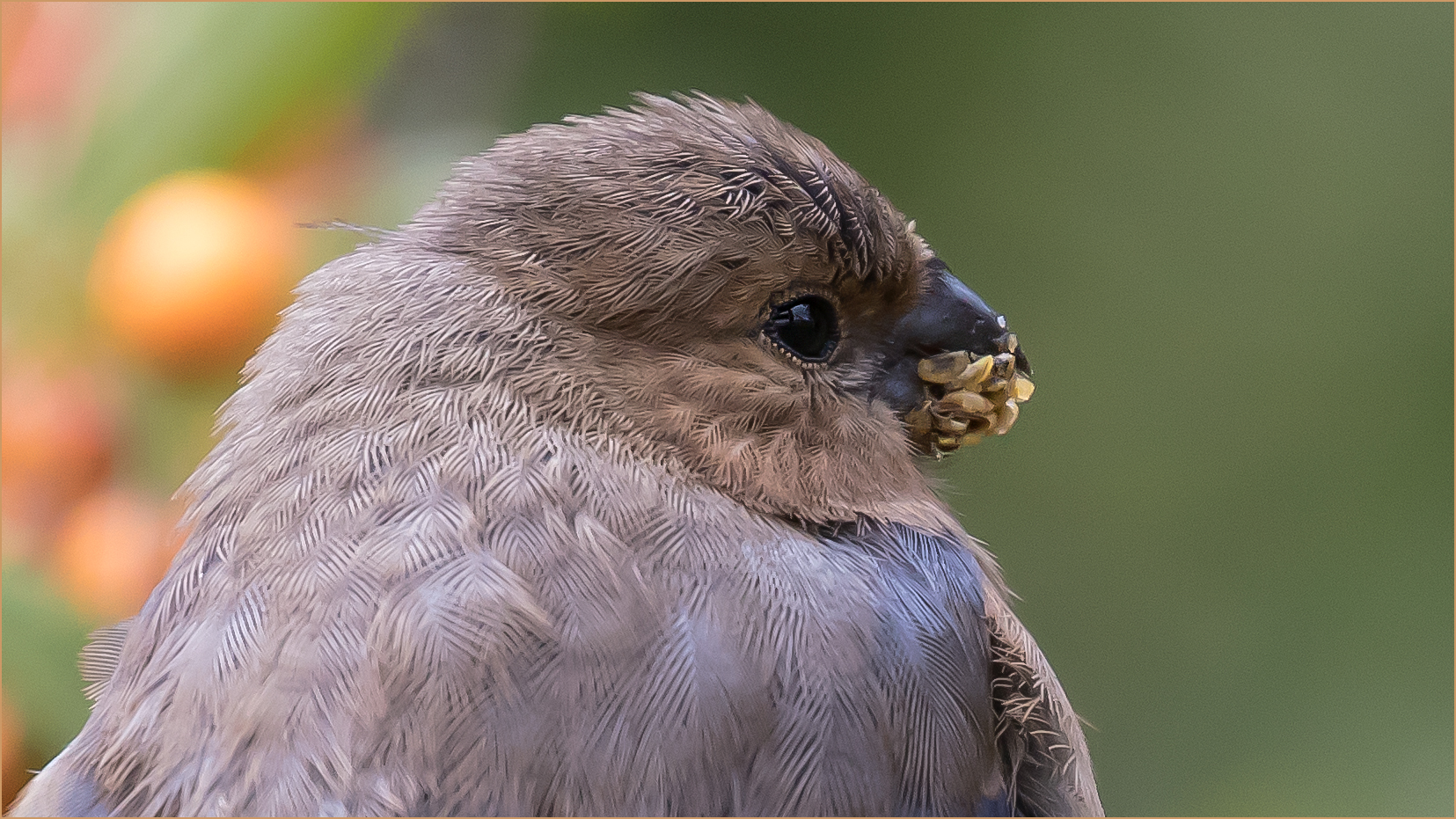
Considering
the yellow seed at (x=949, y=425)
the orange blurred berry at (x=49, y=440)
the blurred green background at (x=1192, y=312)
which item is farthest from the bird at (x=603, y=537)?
the blurred green background at (x=1192, y=312)

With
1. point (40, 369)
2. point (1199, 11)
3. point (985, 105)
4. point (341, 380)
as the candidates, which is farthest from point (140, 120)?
point (1199, 11)

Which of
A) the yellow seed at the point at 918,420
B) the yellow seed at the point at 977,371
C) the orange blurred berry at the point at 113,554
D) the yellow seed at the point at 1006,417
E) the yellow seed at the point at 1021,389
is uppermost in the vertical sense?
the yellow seed at the point at 977,371

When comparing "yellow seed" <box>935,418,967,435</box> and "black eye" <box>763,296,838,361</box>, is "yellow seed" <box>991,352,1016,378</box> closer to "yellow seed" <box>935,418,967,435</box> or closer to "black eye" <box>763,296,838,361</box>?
"yellow seed" <box>935,418,967,435</box>

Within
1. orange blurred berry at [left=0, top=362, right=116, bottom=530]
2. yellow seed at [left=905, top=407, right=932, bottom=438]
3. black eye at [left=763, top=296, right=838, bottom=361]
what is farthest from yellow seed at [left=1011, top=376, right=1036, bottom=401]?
orange blurred berry at [left=0, top=362, right=116, bottom=530]

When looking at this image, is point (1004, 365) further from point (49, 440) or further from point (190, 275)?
point (49, 440)

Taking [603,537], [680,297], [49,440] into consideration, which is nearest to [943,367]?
[680,297]

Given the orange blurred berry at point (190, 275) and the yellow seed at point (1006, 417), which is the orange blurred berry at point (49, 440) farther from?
the yellow seed at point (1006, 417)
